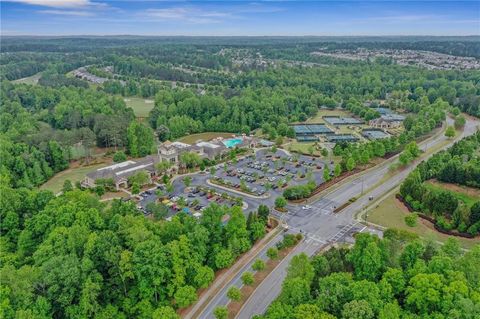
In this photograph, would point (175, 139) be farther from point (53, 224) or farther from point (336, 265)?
point (336, 265)

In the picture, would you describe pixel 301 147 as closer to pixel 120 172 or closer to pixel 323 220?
pixel 323 220

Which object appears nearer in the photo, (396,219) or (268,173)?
(396,219)

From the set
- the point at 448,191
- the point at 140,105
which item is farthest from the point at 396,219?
the point at 140,105

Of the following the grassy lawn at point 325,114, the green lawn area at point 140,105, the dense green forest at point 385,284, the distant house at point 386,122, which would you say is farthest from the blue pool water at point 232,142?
the dense green forest at point 385,284

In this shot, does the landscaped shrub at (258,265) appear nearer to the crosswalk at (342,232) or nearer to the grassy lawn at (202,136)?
the crosswalk at (342,232)

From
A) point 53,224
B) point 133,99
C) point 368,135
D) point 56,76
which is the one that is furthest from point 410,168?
point 56,76

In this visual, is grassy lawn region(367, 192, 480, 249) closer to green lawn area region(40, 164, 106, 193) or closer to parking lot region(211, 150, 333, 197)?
parking lot region(211, 150, 333, 197)
